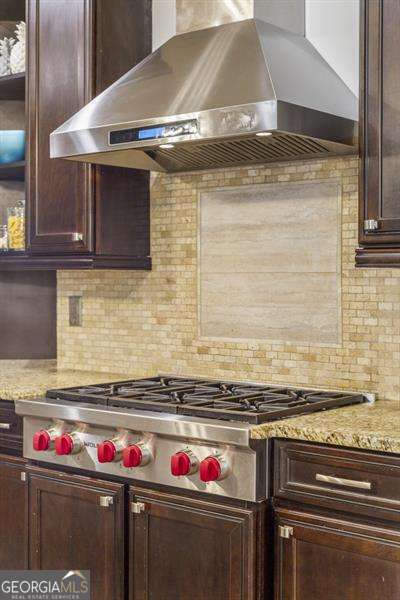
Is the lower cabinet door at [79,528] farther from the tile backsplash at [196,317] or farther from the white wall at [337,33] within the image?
the white wall at [337,33]

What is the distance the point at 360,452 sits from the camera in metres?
2.21

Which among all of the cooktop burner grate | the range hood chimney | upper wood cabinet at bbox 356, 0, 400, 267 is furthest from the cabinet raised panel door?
upper wood cabinet at bbox 356, 0, 400, 267

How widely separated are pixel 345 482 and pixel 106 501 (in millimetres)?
843

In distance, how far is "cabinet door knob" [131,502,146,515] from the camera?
103 inches

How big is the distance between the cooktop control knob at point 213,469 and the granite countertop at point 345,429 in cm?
14

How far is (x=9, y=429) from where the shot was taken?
10.00 feet

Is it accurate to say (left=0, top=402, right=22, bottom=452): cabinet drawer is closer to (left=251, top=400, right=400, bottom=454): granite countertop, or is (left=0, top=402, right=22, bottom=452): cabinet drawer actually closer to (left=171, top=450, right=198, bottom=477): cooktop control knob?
(left=171, top=450, right=198, bottom=477): cooktop control knob

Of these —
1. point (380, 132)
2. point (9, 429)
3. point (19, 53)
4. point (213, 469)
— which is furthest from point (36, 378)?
point (380, 132)

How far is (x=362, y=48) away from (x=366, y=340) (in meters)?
0.96

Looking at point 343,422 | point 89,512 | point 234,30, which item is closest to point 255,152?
point 234,30

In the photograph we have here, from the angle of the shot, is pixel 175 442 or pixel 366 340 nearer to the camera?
pixel 175 442

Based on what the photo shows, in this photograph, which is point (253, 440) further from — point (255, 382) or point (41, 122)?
point (41, 122)

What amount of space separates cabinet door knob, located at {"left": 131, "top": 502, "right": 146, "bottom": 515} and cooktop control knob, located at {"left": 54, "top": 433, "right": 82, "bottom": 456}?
0.27m

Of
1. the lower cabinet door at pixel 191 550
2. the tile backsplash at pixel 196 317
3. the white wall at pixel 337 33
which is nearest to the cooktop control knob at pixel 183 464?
the lower cabinet door at pixel 191 550
